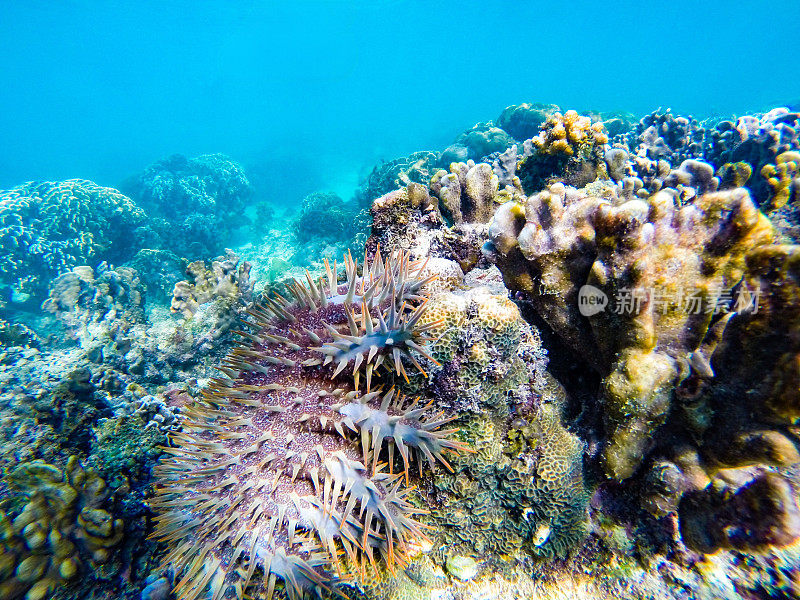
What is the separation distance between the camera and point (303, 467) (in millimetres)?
2348

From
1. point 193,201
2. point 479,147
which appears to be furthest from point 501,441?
point 193,201

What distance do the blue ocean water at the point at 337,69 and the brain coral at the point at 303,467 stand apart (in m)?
37.7

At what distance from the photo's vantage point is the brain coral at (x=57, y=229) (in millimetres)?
13273

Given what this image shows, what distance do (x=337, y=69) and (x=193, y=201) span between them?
323ft

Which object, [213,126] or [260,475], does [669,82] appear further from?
[260,475]

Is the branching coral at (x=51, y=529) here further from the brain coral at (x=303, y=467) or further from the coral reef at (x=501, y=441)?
the coral reef at (x=501, y=441)

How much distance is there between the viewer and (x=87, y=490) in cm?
343

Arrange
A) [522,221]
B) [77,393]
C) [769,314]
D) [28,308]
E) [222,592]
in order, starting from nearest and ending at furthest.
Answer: [769,314] < [222,592] < [522,221] < [77,393] < [28,308]

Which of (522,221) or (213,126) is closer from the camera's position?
(522,221)

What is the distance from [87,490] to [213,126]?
273 feet

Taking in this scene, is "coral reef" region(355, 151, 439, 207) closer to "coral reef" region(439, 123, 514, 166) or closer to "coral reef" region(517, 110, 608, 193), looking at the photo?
"coral reef" region(439, 123, 514, 166)

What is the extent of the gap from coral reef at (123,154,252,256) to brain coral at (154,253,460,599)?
1626cm

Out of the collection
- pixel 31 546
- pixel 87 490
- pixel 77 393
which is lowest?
pixel 31 546

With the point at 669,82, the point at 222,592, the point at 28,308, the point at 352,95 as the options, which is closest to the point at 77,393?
the point at 222,592
